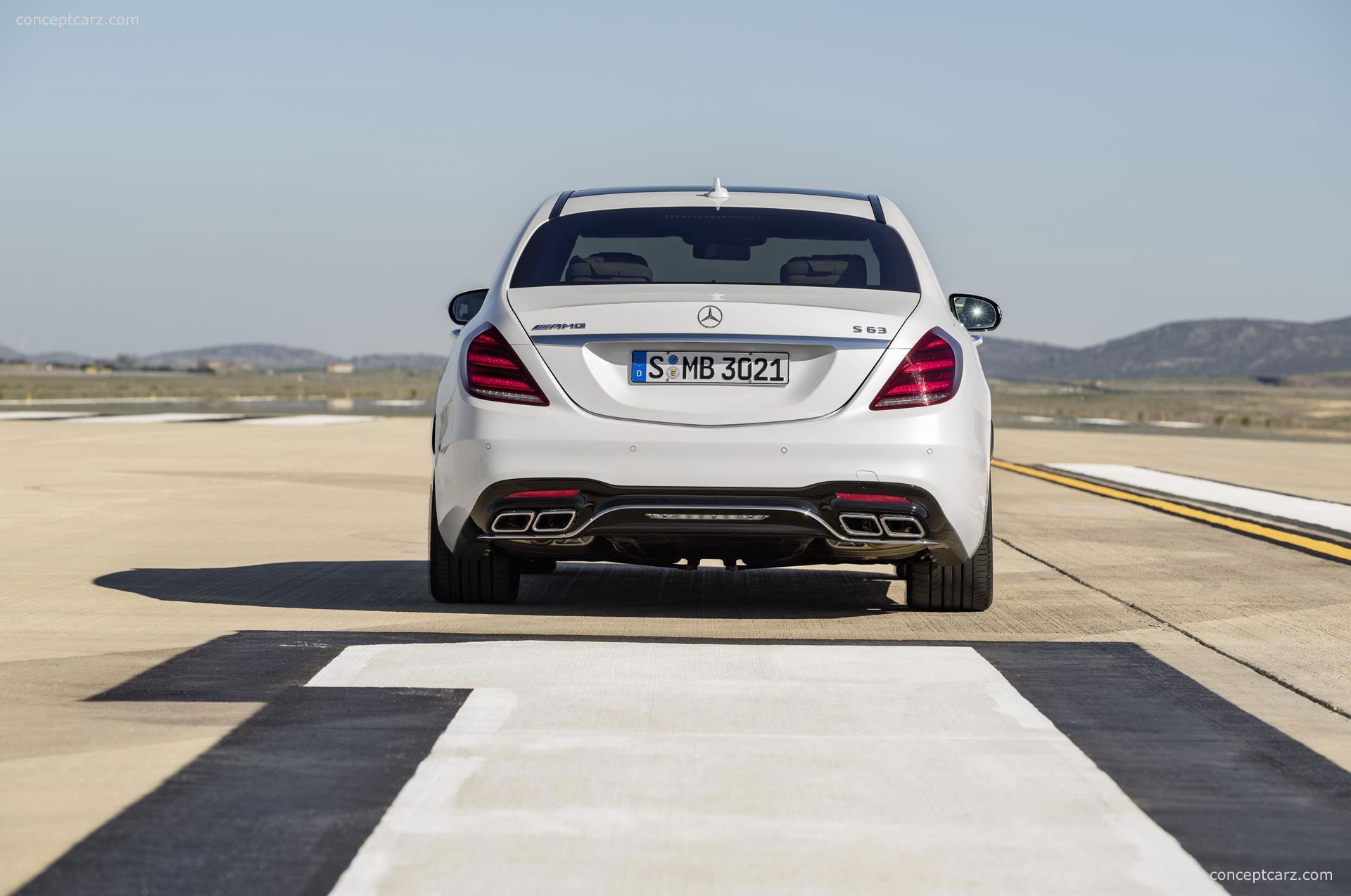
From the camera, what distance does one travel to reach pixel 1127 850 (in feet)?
11.8

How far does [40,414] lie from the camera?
35438 millimetres

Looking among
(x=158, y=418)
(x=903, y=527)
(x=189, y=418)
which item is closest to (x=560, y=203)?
(x=903, y=527)

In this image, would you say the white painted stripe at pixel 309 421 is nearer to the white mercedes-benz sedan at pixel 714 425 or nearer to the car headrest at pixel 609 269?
the car headrest at pixel 609 269

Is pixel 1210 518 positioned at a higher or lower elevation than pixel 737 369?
lower

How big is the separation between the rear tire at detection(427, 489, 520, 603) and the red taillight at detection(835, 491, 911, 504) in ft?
5.41

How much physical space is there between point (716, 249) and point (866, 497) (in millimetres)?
1552

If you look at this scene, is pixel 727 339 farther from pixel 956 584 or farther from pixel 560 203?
pixel 956 584

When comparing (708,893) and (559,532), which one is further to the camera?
(559,532)

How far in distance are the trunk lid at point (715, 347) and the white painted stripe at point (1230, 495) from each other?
6.37 meters

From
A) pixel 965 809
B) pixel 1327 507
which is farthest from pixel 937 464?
pixel 1327 507

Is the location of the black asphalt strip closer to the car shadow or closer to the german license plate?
the german license plate

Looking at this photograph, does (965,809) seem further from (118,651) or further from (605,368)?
(118,651)

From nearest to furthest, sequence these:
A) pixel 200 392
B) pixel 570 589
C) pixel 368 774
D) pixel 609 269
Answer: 1. pixel 368 774
2. pixel 609 269
3. pixel 570 589
4. pixel 200 392

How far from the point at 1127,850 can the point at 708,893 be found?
967mm
